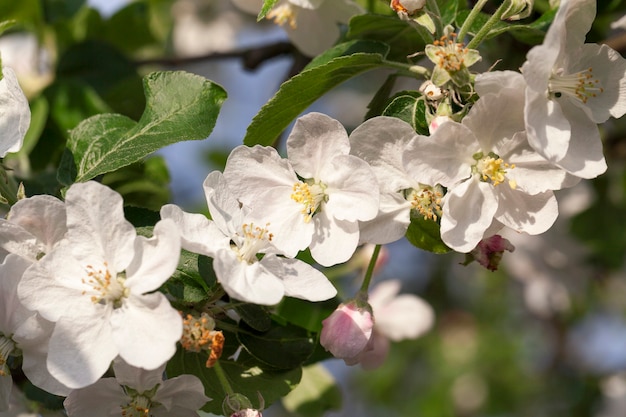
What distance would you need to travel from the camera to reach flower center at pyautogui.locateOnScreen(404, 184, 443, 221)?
115 centimetres

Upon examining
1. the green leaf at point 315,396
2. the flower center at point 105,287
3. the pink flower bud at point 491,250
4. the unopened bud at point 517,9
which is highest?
the unopened bud at point 517,9

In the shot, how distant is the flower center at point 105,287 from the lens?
1069mm

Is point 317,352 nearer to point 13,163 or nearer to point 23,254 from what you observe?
point 23,254

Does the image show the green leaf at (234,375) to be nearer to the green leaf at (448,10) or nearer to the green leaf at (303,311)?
the green leaf at (303,311)

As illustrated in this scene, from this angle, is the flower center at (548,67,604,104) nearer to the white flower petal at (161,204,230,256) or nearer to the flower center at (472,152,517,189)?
the flower center at (472,152,517,189)

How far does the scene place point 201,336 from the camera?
40.8 inches

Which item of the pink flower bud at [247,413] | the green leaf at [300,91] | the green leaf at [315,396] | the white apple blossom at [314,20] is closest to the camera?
the pink flower bud at [247,413]

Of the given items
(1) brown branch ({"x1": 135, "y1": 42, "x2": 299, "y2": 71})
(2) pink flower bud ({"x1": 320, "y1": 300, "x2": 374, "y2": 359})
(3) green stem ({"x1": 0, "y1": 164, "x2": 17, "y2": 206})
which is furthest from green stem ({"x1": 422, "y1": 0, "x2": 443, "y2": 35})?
(1) brown branch ({"x1": 135, "y1": 42, "x2": 299, "y2": 71})

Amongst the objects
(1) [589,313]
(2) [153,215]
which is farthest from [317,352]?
(1) [589,313]

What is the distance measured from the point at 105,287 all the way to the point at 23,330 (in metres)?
0.13

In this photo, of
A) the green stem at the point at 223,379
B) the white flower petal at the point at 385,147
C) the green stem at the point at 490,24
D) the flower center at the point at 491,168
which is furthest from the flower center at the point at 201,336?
the green stem at the point at 490,24

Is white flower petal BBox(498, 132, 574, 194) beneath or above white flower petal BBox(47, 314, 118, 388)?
above

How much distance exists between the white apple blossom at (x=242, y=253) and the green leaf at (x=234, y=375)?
0.18m

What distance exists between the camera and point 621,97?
116cm
